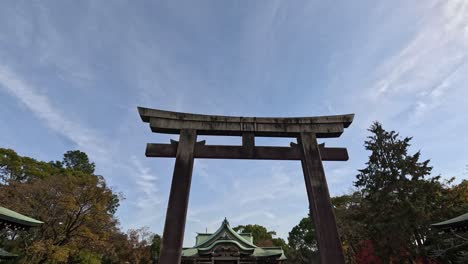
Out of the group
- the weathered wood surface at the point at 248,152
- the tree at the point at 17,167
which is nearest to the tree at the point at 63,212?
the tree at the point at 17,167

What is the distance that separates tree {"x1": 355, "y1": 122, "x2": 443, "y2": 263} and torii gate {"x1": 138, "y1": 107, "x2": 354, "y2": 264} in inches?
530

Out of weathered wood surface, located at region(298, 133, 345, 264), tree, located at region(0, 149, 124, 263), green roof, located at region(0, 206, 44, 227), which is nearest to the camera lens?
weathered wood surface, located at region(298, 133, 345, 264)

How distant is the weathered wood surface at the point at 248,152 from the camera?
14.3 feet

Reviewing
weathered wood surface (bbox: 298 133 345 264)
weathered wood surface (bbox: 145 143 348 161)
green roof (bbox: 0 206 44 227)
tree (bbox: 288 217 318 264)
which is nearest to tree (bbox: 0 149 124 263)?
green roof (bbox: 0 206 44 227)

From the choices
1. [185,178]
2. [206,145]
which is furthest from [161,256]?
[206,145]

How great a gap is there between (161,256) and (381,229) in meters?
16.0

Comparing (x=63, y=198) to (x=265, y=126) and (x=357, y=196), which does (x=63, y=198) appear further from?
(x=357, y=196)

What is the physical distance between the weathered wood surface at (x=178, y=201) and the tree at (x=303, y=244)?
30462 millimetres

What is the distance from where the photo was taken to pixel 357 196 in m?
23.6

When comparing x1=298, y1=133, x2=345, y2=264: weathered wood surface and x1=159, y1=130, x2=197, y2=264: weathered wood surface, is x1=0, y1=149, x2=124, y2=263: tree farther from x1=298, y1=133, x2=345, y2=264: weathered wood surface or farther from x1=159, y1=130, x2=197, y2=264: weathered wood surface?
x1=298, y1=133, x2=345, y2=264: weathered wood surface

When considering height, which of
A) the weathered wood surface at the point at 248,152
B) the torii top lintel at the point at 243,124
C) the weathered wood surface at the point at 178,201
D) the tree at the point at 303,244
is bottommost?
the weathered wood surface at the point at 178,201

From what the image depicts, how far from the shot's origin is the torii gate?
12.7 feet

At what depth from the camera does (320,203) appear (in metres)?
4.05

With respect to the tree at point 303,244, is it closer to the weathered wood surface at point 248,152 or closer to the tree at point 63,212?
the tree at point 63,212
